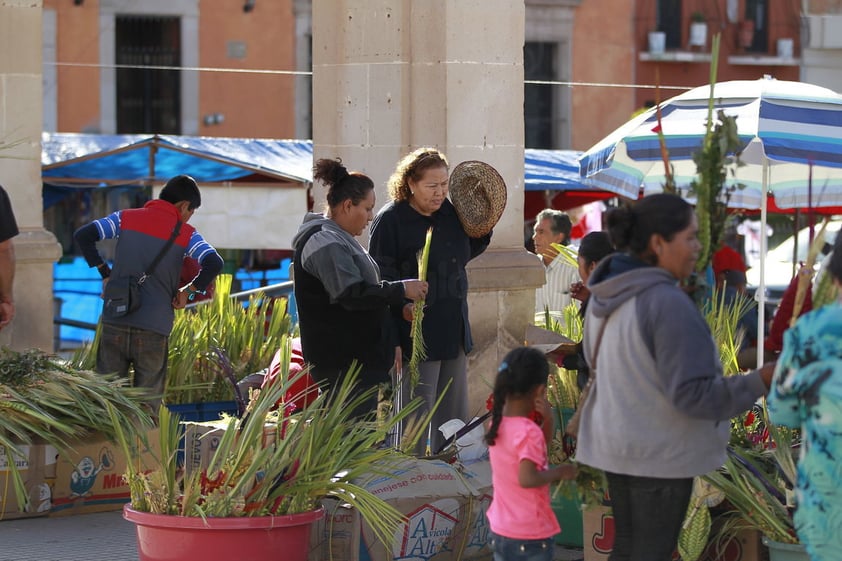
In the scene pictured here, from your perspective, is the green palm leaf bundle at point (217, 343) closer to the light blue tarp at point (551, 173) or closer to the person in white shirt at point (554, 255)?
the person in white shirt at point (554, 255)

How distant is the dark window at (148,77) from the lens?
25.6m

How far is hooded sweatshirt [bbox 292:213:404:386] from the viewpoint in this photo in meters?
5.85

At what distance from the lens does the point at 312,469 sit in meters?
5.33

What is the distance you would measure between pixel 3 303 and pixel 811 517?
177 inches

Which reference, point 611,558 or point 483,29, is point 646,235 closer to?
point 611,558

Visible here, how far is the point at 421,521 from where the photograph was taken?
18.1ft

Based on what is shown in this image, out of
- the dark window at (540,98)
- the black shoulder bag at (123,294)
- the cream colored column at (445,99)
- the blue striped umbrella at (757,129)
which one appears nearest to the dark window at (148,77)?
the dark window at (540,98)

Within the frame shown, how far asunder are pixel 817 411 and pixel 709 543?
5.26 ft

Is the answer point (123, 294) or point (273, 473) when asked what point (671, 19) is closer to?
point (123, 294)

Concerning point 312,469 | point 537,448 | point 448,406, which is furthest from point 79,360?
point 537,448

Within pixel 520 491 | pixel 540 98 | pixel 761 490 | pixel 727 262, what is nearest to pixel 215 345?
pixel 761 490

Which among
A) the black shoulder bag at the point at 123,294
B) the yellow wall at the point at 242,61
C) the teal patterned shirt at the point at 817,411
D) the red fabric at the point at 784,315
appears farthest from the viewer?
the yellow wall at the point at 242,61

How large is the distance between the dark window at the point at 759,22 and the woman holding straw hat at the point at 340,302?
24.9 meters

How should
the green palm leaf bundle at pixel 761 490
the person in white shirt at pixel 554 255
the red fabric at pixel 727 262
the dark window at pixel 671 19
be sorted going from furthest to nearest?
the dark window at pixel 671 19 → the red fabric at pixel 727 262 → the person in white shirt at pixel 554 255 → the green palm leaf bundle at pixel 761 490
